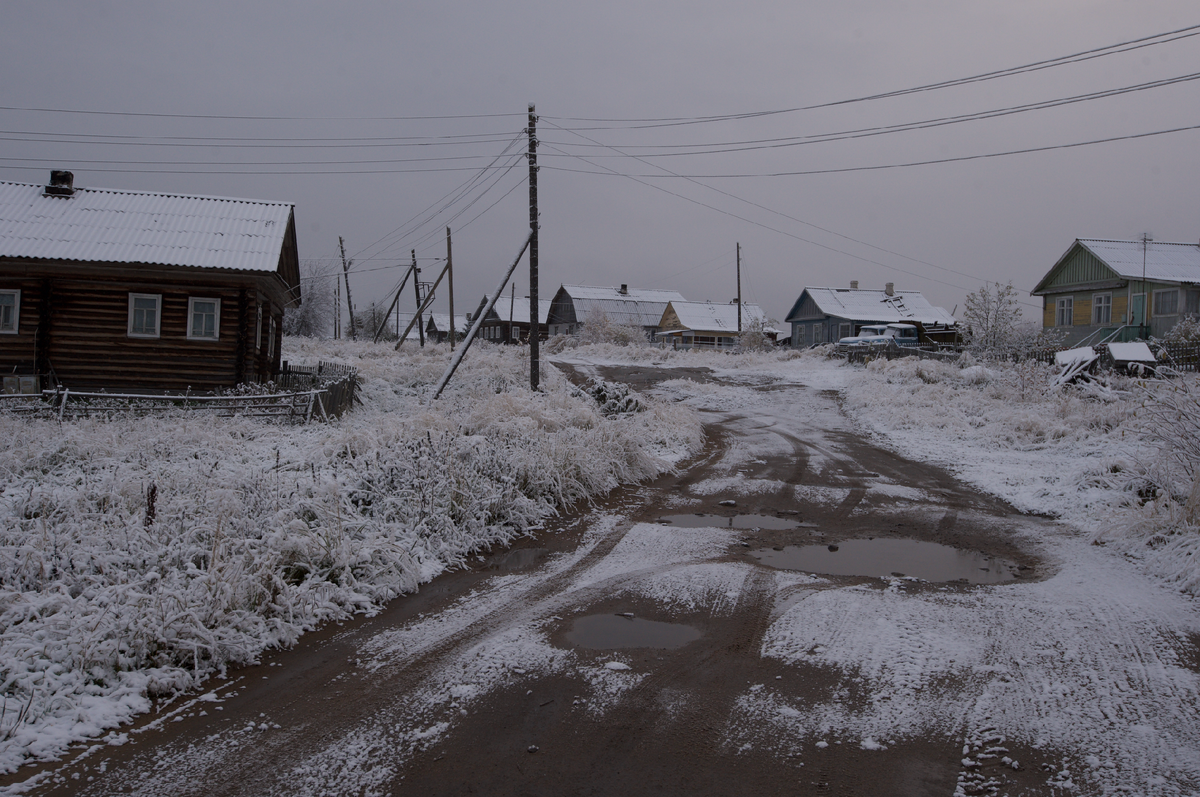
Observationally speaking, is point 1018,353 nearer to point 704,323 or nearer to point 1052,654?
point 1052,654

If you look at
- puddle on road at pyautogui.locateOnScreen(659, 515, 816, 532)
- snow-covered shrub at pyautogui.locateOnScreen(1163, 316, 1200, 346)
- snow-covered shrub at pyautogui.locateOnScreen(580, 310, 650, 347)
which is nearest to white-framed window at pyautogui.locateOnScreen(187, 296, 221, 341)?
puddle on road at pyautogui.locateOnScreen(659, 515, 816, 532)

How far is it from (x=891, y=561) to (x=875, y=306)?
1980 inches

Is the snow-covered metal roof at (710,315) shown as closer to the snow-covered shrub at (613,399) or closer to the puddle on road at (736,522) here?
the snow-covered shrub at (613,399)

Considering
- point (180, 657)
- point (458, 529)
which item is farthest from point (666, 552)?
point (180, 657)

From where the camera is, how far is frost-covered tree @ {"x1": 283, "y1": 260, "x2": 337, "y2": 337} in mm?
63844

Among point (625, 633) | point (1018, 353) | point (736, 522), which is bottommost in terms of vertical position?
point (625, 633)

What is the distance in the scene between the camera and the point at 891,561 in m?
7.04

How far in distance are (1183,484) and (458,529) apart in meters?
8.03

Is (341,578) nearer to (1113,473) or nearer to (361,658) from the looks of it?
(361,658)

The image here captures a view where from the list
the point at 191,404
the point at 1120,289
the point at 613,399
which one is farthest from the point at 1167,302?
the point at 191,404

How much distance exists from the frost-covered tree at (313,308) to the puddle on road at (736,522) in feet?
193

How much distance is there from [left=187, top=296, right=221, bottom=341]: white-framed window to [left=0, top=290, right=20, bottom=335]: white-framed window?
12.2 feet

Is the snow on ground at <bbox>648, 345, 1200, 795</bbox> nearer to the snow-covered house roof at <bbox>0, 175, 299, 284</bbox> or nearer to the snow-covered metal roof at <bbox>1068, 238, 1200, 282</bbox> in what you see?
the snow-covered house roof at <bbox>0, 175, 299, 284</bbox>

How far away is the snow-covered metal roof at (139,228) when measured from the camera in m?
16.8
